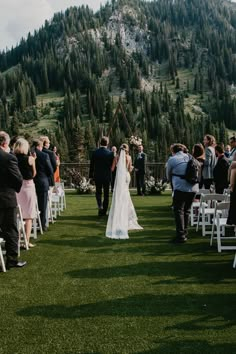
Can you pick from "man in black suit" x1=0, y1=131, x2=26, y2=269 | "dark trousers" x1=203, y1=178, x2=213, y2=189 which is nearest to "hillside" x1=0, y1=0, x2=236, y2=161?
"dark trousers" x1=203, y1=178, x2=213, y2=189

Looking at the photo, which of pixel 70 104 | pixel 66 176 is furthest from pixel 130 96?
pixel 66 176

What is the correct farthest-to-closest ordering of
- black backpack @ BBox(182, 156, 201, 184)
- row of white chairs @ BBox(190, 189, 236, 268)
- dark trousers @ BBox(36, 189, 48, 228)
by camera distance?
dark trousers @ BBox(36, 189, 48, 228) < black backpack @ BBox(182, 156, 201, 184) < row of white chairs @ BBox(190, 189, 236, 268)

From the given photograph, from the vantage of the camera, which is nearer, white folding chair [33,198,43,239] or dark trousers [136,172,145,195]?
white folding chair [33,198,43,239]

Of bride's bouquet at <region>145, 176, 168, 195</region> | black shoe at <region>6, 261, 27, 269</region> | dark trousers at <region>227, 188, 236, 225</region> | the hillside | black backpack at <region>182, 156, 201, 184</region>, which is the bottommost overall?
bride's bouquet at <region>145, 176, 168, 195</region>

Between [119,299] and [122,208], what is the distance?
15.7 feet

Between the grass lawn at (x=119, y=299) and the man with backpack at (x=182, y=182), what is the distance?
42cm

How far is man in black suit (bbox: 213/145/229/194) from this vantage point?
10.4 meters

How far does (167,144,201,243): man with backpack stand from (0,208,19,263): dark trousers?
3287 mm

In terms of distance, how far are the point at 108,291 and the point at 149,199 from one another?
473 inches

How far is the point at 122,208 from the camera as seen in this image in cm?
1000

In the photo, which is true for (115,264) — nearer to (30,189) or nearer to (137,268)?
(137,268)

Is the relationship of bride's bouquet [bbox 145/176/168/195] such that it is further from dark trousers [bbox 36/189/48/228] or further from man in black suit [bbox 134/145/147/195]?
dark trousers [bbox 36/189/48/228]

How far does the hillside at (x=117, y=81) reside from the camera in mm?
122688

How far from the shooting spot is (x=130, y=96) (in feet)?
461
